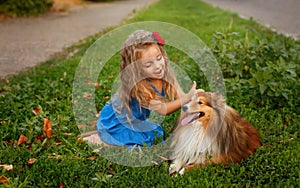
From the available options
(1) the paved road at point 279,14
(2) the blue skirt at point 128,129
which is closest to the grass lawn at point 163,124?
(2) the blue skirt at point 128,129

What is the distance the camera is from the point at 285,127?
12.7ft

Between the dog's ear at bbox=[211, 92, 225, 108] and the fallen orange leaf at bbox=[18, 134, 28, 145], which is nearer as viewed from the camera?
the dog's ear at bbox=[211, 92, 225, 108]

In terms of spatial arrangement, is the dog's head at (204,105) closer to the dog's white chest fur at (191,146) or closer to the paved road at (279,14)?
the dog's white chest fur at (191,146)

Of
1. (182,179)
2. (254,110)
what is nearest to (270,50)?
(254,110)

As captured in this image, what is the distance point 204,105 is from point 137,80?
584 mm

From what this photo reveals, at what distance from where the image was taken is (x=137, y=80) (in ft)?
10.3

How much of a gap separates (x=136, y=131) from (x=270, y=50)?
2.57m

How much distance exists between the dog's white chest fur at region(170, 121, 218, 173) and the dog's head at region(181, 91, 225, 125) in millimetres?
75

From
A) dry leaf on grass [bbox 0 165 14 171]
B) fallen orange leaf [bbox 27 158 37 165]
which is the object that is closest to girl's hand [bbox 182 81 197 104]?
fallen orange leaf [bbox 27 158 37 165]

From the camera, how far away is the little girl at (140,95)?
10.0 feet

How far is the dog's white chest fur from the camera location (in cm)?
292

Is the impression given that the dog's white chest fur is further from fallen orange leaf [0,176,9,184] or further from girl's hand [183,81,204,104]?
fallen orange leaf [0,176,9,184]

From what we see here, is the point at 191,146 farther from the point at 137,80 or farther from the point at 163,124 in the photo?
the point at 163,124

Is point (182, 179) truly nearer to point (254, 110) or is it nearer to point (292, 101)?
point (254, 110)
